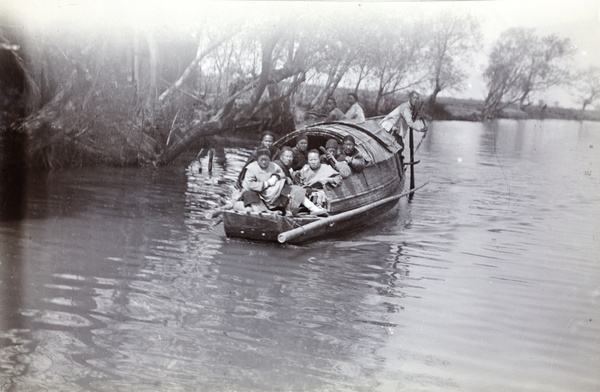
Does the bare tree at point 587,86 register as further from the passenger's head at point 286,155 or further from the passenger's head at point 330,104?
the passenger's head at point 330,104

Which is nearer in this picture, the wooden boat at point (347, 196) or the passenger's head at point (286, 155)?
the wooden boat at point (347, 196)

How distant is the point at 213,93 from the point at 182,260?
538 cm

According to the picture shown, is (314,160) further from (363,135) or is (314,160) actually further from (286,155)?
(363,135)

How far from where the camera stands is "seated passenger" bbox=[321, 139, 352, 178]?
9180 mm

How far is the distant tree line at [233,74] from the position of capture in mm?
6816

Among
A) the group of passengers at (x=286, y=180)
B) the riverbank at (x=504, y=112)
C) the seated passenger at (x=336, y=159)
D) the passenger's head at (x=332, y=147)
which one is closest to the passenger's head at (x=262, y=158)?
the group of passengers at (x=286, y=180)

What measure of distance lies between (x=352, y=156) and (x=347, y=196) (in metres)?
0.88

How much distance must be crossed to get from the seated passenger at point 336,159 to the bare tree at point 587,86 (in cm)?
375

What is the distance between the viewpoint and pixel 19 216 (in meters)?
7.85

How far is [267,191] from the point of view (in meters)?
8.06

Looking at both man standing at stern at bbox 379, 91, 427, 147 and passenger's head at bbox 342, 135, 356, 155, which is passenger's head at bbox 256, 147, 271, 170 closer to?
passenger's head at bbox 342, 135, 356, 155

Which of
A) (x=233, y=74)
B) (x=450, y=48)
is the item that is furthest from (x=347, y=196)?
(x=233, y=74)

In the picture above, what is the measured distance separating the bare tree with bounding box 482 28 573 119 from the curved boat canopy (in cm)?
A: 200

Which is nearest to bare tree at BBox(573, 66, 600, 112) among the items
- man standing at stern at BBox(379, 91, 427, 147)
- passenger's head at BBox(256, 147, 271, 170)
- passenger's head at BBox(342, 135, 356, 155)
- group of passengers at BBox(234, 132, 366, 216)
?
group of passengers at BBox(234, 132, 366, 216)
